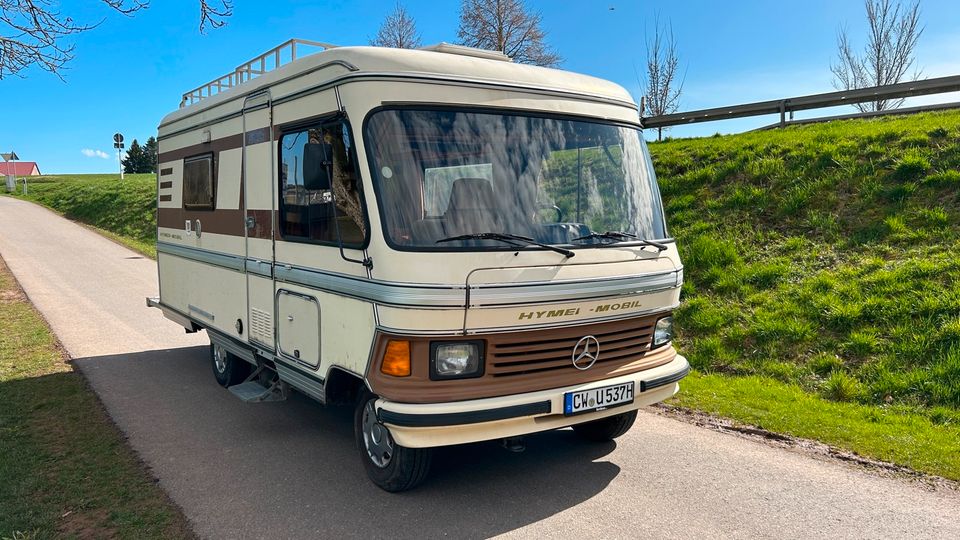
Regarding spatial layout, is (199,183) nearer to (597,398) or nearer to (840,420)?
(597,398)

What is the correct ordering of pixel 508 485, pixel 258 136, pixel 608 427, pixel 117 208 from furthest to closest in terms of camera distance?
1. pixel 117 208
2. pixel 258 136
3. pixel 608 427
4. pixel 508 485

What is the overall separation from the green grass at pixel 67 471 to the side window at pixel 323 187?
6.48 ft

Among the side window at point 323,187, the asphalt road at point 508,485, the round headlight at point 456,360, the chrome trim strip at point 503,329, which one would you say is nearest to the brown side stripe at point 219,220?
the side window at point 323,187

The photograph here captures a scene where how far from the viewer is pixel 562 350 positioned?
4449 mm

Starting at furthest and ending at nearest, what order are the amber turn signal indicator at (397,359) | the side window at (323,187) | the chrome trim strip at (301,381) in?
1. the chrome trim strip at (301,381)
2. the side window at (323,187)
3. the amber turn signal indicator at (397,359)

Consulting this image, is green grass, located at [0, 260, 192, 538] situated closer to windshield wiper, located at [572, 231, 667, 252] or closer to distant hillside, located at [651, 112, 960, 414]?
windshield wiper, located at [572, 231, 667, 252]

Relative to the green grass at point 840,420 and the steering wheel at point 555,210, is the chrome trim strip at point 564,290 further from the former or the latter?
the green grass at point 840,420

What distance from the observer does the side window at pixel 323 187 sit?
4.37m

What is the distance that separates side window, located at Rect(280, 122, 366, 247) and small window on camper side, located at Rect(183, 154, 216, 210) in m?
1.83

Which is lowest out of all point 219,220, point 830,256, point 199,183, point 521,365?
point 521,365

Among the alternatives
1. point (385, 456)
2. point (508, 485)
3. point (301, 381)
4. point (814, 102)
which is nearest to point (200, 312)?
point (301, 381)

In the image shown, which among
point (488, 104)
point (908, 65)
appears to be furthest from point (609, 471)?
point (908, 65)

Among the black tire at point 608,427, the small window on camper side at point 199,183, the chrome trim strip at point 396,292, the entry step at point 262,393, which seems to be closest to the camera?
the chrome trim strip at point 396,292

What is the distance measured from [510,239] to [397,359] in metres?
0.98
